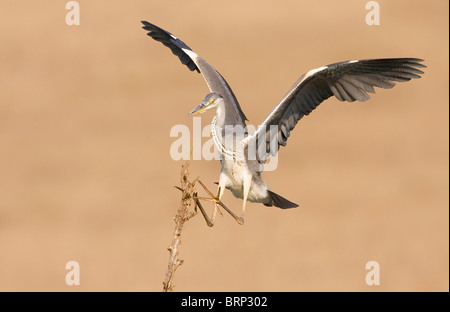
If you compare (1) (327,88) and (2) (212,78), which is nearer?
(1) (327,88)

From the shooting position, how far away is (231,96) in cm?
694

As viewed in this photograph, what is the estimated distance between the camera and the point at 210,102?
6.45 metres

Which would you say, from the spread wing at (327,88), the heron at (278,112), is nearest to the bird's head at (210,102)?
the heron at (278,112)

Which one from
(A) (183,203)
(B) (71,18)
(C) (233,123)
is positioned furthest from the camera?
(B) (71,18)

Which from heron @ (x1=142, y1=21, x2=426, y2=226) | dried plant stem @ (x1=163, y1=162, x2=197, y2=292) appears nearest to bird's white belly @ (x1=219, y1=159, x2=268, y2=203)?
heron @ (x1=142, y1=21, x2=426, y2=226)

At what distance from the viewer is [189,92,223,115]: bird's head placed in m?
6.39

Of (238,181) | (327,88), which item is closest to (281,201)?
(238,181)

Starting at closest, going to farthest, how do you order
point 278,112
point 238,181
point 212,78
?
point 278,112 < point 238,181 < point 212,78

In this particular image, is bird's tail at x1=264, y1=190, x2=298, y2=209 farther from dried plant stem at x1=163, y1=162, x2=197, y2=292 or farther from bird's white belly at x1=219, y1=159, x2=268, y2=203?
dried plant stem at x1=163, y1=162, x2=197, y2=292

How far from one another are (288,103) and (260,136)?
13.2 inches

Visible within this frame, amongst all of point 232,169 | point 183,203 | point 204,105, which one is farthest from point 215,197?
point 183,203

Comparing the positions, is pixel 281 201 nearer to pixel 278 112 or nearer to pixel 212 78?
pixel 278 112

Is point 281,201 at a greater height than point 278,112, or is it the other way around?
point 278,112

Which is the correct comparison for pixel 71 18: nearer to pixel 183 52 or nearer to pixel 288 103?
pixel 183 52
